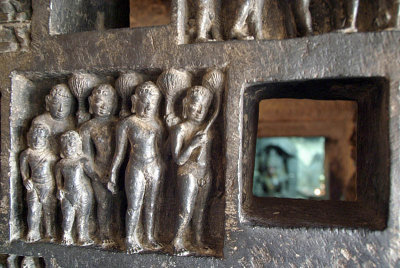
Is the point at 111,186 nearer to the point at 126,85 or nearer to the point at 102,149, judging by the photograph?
the point at 102,149

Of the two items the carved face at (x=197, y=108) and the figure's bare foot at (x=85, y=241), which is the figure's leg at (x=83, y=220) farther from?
the carved face at (x=197, y=108)

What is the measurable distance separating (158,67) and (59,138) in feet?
3.10

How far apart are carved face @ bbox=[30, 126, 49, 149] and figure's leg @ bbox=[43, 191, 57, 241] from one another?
0.38 metres

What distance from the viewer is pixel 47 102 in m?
2.66

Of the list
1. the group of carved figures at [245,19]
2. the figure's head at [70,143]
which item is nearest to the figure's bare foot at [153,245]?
the figure's head at [70,143]

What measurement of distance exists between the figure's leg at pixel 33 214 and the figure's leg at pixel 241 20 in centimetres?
193

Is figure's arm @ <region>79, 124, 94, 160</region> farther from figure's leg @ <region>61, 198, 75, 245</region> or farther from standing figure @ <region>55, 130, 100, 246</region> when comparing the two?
figure's leg @ <region>61, 198, 75, 245</region>

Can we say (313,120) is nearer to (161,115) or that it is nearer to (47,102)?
(161,115)

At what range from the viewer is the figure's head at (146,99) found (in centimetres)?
244

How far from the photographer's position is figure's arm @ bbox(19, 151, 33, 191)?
8.64ft

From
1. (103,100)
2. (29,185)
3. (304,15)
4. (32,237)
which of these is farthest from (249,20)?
(32,237)

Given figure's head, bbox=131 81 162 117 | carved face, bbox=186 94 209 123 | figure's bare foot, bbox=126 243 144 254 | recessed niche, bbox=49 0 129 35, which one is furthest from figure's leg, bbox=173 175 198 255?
recessed niche, bbox=49 0 129 35

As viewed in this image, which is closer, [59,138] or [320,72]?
[320,72]

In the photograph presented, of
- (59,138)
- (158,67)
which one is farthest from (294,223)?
(59,138)
